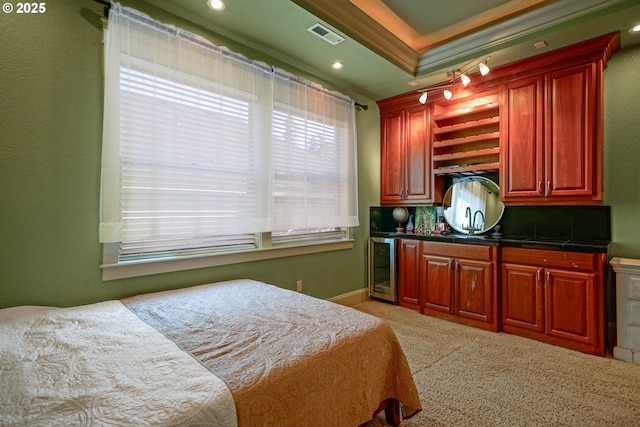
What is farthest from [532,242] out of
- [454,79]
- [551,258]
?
[454,79]

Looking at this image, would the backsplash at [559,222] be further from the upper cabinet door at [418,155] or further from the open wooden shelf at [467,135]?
the upper cabinet door at [418,155]

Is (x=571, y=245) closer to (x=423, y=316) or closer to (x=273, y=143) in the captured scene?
(x=423, y=316)

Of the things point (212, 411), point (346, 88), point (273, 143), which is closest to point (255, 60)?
point (273, 143)

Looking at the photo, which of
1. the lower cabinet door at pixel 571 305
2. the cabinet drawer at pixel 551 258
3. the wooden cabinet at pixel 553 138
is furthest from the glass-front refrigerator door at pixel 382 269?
the lower cabinet door at pixel 571 305

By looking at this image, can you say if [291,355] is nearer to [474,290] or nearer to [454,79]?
[474,290]

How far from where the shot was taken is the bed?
3.05ft

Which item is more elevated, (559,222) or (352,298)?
(559,222)

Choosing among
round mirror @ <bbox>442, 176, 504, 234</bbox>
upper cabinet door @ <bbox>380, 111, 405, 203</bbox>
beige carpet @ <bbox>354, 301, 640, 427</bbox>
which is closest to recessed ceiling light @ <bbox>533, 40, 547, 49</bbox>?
round mirror @ <bbox>442, 176, 504, 234</bbox>

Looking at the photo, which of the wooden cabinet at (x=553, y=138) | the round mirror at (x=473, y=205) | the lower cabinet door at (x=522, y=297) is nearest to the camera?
the wooden cabinet at (x=553, y=138)

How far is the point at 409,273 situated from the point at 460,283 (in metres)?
0.61

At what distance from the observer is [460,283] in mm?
3256

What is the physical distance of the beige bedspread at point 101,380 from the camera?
0.88m

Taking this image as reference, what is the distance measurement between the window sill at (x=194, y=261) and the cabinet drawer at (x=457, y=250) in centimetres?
118

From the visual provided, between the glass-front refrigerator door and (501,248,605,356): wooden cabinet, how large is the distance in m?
1.21
